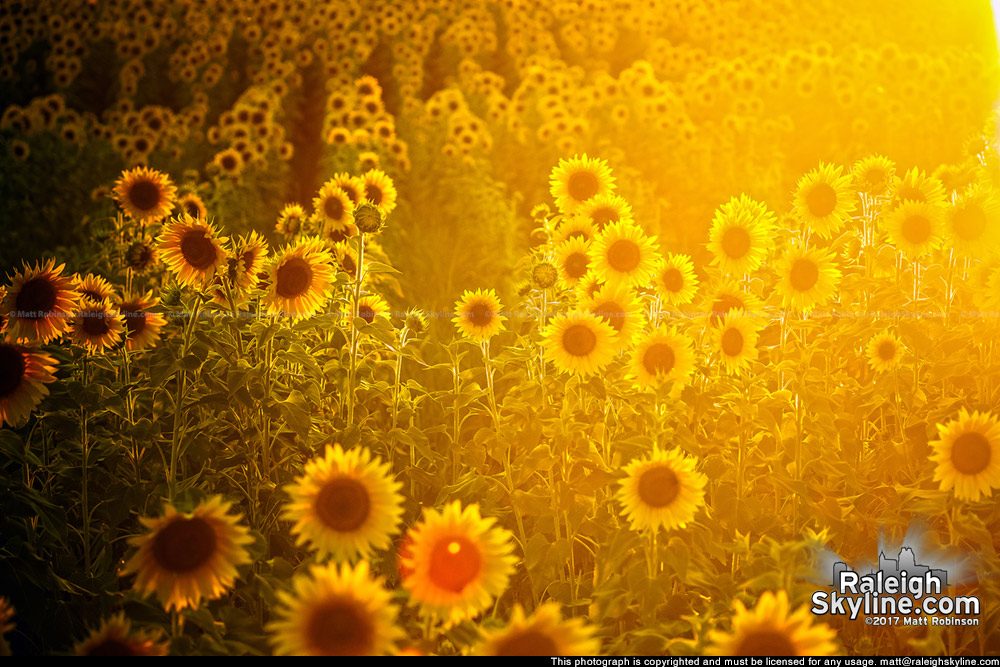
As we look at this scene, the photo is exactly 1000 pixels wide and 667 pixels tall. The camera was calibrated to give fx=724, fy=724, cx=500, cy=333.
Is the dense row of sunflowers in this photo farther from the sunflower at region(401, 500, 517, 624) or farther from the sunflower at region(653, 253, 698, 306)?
the sunflower at region(401, 500, 517, 624)

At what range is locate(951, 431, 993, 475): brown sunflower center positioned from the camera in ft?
5.56

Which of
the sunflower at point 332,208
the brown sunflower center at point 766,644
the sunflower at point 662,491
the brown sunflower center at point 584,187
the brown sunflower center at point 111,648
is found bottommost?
the brown sunflower center at point 111,648

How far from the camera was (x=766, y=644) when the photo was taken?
1103 mm

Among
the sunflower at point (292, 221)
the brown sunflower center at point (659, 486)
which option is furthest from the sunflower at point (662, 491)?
the sunflower at point (292, 221)

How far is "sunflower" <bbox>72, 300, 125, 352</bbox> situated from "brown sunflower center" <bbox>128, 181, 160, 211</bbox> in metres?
0.82

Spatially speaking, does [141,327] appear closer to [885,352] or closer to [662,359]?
[662,359]

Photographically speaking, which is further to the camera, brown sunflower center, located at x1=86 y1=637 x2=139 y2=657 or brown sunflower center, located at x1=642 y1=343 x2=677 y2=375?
brown sunflower center, located at x1=642 y1=343 x2=677 y2=375

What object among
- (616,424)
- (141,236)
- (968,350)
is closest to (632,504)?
(616,424)

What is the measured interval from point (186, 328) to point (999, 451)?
2.16m

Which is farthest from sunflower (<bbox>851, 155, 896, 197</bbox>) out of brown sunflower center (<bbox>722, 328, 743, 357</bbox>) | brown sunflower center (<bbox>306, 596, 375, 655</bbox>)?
brown sunflower center (<bbox>306, 596, 375, 655</bbox>)

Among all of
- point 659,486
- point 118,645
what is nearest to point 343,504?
point 118,645

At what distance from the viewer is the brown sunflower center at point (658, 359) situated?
206 cm

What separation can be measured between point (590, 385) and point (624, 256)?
0.50m

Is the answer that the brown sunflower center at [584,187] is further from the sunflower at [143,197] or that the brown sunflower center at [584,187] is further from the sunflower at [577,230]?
the sunflower at [143,197]
